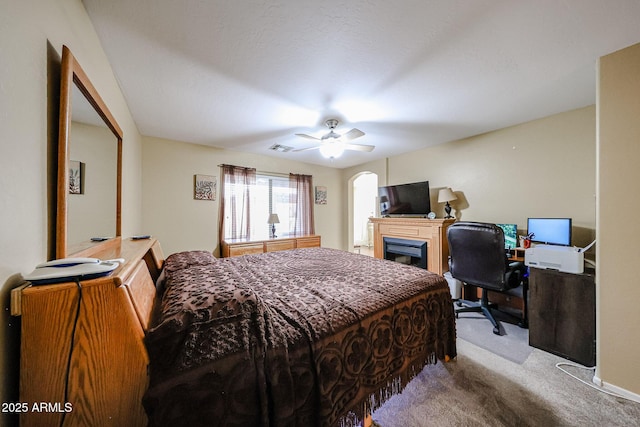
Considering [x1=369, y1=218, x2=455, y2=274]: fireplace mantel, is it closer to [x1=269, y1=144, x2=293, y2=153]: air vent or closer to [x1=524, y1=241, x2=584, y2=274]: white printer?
[x1=524, y1=241, x2=584, y2=274]: white printer

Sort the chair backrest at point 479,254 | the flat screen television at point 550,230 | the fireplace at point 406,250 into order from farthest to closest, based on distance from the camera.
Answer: the fireplace at point 406,250 < the flat screen television at point 550,230 < the chair backrest at point 479,254

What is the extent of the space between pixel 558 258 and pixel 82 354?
10.4ft

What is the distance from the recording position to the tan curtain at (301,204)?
4.70m

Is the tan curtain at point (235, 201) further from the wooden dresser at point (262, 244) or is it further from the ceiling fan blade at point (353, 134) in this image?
the ceiling fan blade at point (353, 134)

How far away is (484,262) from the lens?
7.43ft

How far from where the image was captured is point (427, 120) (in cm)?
271

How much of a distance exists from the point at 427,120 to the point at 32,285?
3.39 meters

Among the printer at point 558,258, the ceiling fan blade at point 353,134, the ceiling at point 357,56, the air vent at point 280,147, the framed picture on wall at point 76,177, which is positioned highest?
the ceiling at point 357,56

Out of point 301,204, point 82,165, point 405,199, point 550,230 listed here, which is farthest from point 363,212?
point 82,165

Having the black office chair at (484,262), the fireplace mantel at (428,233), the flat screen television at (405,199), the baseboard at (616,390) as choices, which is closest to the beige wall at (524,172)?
the flat screen television at (405,199)

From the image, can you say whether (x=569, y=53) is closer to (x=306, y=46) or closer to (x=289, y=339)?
(x=306, y=46)

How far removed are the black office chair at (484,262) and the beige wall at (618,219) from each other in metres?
0.64

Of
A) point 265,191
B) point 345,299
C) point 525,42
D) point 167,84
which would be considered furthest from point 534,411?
point 265,191

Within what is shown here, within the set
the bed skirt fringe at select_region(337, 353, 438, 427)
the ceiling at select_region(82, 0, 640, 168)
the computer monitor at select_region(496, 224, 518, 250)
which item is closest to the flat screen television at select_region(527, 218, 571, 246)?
the computer monitor at select_region(496, 224, 518, 250)
